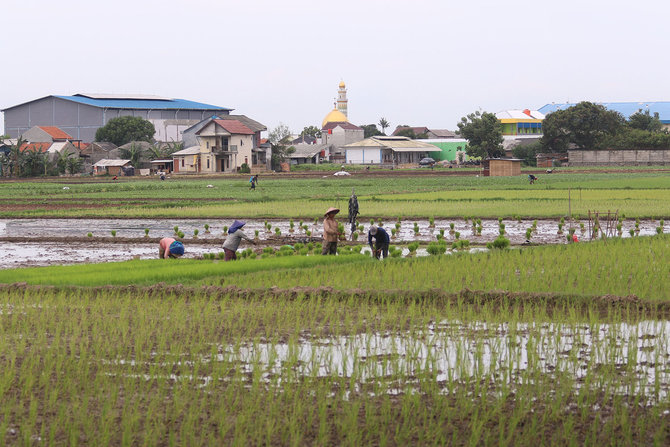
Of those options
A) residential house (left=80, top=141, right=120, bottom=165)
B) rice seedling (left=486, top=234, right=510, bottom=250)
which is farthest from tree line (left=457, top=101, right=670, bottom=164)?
rice seedling (left=486, top=234, right=510, bottom=250)

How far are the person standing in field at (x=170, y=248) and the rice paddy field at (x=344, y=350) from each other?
34 cm

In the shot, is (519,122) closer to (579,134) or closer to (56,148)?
(579,134)

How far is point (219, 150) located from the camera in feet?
252

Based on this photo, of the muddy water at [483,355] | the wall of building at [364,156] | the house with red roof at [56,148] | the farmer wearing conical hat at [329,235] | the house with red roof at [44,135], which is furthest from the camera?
the wall of building at [364,156]

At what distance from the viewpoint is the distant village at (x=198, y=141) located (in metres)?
77.1

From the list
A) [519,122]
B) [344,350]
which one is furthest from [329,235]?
[519,122]

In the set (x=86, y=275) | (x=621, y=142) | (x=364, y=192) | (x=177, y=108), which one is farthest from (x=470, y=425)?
(x=177, y=108)

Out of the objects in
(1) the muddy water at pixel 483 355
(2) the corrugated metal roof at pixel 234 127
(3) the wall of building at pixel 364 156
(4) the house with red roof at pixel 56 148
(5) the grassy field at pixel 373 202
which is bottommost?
(1) the muddy water at pixel 483 355

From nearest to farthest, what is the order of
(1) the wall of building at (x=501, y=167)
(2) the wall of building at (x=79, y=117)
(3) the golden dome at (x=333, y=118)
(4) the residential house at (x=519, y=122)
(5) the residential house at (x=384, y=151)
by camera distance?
(1) the wall of building at (x=501, y=167)
(5) the residential house at (x=384, y=151)
(2) the wall of building at (x=79, y=117)
(4) the residential house at (x=519, y=122)
(3) the golden dome at (x=333, y=118)

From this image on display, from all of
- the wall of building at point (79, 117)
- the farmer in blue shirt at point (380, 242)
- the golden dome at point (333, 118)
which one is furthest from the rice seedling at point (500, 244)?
the golden dome at point (333, 118)

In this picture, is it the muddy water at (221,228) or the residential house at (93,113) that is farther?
the residential house at (93,113)

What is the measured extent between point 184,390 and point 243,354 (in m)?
1.48

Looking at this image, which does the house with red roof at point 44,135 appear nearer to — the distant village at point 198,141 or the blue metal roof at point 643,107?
the distant village at point 198,141

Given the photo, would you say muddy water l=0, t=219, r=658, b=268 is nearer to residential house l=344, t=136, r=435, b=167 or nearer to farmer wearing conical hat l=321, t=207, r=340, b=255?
farmer wearing conical hat l=321, t=207, r=340, b=255
